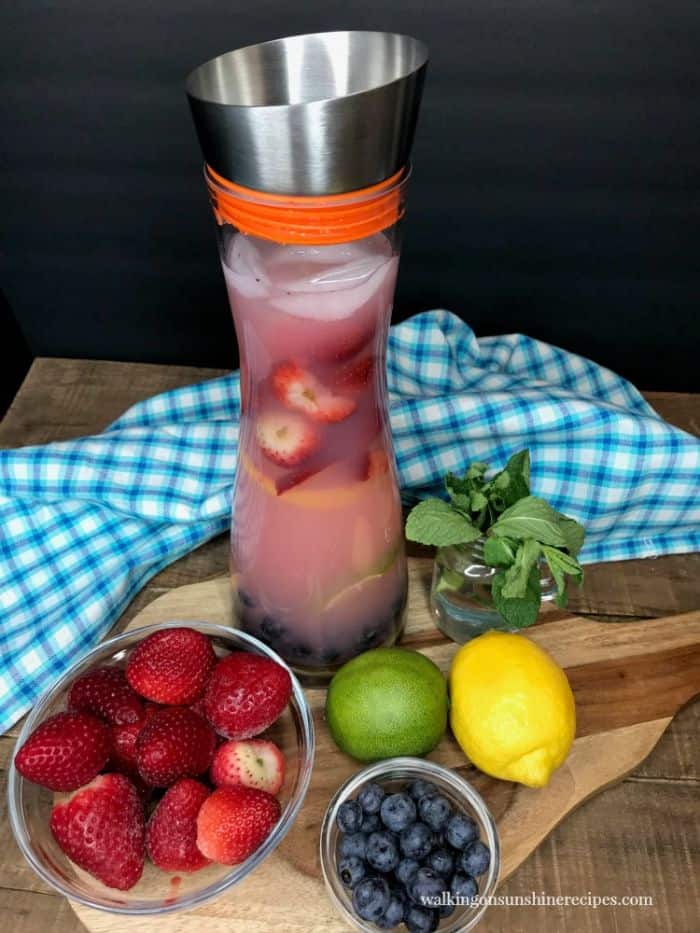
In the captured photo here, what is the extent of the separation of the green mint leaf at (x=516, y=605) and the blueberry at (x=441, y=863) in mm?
199

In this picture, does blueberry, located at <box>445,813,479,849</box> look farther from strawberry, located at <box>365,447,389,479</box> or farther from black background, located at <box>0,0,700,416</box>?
black background, located at <box>0,0,700,416</box>

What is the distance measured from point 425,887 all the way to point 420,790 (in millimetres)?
74

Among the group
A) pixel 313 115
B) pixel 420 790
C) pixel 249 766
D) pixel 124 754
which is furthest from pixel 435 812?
pixel 313 115

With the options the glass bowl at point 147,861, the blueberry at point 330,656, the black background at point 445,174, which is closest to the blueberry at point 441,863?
the glass bowl at point 147,861

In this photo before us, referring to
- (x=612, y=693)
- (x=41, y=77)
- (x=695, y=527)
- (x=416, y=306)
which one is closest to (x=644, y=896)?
(x=612, y=693)

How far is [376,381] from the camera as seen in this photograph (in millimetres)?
709

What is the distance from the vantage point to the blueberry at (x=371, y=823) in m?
0.68

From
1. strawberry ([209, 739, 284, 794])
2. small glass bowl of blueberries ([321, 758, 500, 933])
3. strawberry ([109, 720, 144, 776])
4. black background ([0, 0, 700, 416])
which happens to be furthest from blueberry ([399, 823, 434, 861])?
black background ([0, 0, 700, 416])

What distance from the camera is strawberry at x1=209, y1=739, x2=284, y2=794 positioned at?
0.70 metres

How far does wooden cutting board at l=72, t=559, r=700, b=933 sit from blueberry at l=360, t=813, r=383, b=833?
0.20 ft

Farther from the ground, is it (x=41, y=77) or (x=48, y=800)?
(x=41, y=77)

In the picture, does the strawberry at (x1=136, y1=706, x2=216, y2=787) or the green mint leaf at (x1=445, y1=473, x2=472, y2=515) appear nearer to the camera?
the strawberry at (x1=136, y1=706, x2=216, y2=787)

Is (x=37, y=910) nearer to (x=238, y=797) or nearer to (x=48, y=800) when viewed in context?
(x=48, y=800)

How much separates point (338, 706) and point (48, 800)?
9.6 inches
